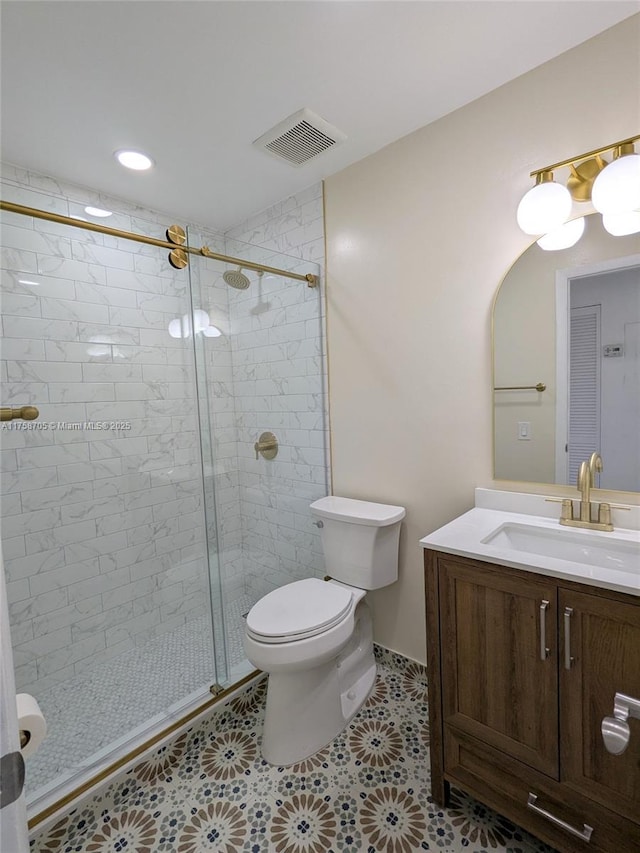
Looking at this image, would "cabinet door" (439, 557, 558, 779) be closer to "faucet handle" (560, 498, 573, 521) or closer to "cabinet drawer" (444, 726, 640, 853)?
"cabinet drawer" (444, 726, 640, 853)

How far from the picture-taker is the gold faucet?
1325mm

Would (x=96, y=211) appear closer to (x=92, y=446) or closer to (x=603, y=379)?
(x=92, y=446)

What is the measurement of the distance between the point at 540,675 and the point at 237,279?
191 centimetres

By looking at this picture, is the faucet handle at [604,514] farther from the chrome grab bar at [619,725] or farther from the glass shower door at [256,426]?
the glass shower door at [256,426]

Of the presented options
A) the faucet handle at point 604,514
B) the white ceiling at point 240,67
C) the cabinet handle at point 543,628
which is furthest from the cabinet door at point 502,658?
the white ceiling at point 240,67

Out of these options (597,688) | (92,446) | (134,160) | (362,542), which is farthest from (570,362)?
(92,446)

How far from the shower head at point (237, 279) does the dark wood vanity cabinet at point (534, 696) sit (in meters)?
1.48

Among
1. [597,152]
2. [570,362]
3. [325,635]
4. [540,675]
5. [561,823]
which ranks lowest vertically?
[561,823]

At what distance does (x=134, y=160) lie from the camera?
6.15ft

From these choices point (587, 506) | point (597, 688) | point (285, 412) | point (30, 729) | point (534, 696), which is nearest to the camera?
point (30, 729)

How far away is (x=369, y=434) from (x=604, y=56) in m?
1.59

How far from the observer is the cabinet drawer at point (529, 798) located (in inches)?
39.8

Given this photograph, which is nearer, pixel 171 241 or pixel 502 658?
pixel 502 658

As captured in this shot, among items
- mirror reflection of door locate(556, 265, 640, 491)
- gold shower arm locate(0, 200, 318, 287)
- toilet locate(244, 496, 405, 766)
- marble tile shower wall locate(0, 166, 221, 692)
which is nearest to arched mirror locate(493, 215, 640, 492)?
mirror reflection of door locate(556, 265, 640, 491)
